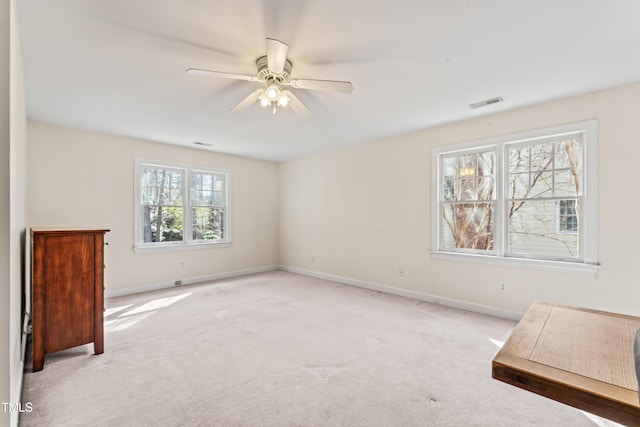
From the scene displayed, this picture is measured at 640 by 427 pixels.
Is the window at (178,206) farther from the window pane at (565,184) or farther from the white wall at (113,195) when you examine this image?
the window pane at (565,184)

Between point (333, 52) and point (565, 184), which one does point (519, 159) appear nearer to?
point (565, 184)

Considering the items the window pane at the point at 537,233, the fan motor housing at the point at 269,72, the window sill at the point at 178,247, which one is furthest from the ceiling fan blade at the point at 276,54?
the window sill at the point at 178,247

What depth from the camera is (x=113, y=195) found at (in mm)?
4355

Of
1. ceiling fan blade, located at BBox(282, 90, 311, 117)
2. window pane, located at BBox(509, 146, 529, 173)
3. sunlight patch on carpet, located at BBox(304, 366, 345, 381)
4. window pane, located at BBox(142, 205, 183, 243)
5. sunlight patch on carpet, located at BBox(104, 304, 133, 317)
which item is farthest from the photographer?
window pane, located at BBox(142, 205, 183, 243)

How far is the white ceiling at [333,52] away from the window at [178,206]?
4.48 ft

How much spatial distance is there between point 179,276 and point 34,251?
2.89 m

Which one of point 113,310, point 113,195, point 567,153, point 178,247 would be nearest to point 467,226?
point 567,153

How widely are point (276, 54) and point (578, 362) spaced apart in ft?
7.03

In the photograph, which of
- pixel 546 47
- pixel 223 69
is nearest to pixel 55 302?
pixel 223 69

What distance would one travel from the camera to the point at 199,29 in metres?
1.96

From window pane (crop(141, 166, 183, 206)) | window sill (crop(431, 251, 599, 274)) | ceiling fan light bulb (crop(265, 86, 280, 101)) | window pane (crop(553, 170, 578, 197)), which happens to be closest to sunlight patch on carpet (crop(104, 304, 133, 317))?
window pane (crop(141, 166, 183, 206))

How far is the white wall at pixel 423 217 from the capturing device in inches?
110

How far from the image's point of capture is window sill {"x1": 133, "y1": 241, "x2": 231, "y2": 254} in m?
4.60

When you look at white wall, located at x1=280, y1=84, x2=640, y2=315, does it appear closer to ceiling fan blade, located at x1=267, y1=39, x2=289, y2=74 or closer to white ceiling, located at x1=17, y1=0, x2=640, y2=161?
white ceiling, located at x1=17, y1=0, x2=640, y2=161
